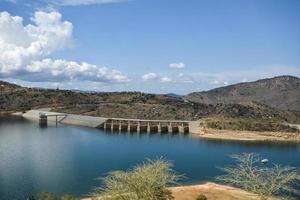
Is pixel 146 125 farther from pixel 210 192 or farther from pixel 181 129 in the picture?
pixel 210 192

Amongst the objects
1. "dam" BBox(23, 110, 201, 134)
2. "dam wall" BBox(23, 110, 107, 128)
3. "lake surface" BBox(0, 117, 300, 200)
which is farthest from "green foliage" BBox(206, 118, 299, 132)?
"dam wall" BBox(23, 110, 107, 128)

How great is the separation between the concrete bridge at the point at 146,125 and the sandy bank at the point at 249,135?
39.6 ft

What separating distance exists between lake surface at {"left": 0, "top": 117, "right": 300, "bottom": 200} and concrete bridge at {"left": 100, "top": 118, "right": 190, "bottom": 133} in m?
7.22

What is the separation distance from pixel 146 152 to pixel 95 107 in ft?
297

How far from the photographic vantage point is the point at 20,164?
73125 mm

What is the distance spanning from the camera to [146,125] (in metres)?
145

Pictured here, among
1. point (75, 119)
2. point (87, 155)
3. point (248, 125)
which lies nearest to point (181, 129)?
point (248, 125)

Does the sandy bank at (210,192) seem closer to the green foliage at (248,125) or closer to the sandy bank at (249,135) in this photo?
the sandy bank at (249,135)

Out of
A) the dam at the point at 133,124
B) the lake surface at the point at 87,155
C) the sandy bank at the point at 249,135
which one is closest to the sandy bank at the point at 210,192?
the lake surface at the point at 87,155

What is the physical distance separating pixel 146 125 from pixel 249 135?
35.7 m

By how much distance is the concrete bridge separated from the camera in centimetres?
13975

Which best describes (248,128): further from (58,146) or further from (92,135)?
(58,146)

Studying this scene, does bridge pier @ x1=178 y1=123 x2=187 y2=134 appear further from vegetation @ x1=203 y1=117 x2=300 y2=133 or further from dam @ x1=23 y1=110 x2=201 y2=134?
vegetation @ x1=203 y1=117 x2=300 y2=133

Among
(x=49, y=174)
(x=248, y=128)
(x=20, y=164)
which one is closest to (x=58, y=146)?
(x=20, y=164)
